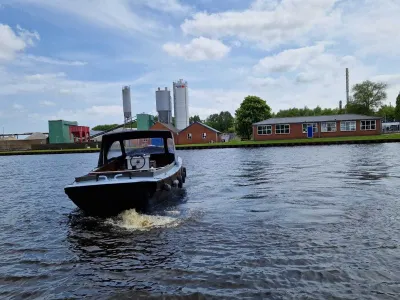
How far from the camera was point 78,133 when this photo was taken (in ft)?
320

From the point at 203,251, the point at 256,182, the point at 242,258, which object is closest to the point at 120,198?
the point at 203,251

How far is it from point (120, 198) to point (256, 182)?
899 cm

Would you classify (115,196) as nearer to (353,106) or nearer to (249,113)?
(249,113)

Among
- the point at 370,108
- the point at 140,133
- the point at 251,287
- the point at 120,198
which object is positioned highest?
the point at 370,108

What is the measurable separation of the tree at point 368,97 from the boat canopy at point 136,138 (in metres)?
75.6

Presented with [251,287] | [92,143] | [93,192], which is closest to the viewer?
[251,287]

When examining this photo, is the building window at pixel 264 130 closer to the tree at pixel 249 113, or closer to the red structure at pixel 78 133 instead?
the tree at pixel 249 113

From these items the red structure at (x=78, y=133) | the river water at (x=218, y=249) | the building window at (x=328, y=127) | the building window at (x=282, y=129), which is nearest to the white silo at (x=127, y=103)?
the red structure at (x=78, y=133)

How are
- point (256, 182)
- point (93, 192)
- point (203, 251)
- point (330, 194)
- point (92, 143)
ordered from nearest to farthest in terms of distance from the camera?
point (203, 251)
point (93, 192)
point (330, 194)
point (256, 182)
point (92, 143)

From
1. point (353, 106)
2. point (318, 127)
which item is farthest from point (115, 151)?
point (353, 106)

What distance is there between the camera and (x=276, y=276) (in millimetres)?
6164

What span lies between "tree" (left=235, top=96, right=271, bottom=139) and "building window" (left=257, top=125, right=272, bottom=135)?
1663 centimetres

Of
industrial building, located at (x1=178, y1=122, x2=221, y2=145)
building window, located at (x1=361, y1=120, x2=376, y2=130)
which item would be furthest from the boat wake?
industrial building, located at (x1=178, y1=122, x2=221, y2=145)

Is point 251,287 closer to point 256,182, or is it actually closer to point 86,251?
point 86,251
